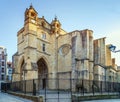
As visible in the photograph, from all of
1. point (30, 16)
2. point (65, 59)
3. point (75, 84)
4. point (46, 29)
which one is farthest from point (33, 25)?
point (75, 84)

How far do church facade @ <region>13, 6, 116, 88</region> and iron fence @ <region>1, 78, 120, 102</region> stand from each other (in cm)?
244

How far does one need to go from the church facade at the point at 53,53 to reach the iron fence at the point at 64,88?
2.44 meters

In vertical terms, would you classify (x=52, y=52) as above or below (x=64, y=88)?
above

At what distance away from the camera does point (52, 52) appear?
145ft

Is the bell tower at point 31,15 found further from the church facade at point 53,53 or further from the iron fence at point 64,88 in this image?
the iron fence at point 64,88

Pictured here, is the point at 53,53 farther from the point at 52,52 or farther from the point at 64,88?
the point at 64,88

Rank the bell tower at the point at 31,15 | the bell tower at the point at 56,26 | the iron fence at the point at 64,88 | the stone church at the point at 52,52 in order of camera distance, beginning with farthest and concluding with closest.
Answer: the bell tower at the point at 56,26
the bell tower at the point at 31,15
the stone church at the point at 52,52
the iron fence at the point at 64,88

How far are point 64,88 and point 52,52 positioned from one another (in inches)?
345

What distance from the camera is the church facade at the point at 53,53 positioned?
37406 millimetres

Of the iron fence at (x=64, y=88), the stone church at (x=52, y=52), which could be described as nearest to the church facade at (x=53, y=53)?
the stone church at (x=52, y=52)

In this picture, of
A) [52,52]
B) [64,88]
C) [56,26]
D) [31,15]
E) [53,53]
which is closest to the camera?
[64,88]

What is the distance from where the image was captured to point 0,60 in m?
66.9

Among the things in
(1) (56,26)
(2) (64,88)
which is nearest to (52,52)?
(1) (56,26)

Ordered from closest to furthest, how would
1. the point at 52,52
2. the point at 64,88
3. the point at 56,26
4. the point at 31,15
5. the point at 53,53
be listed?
the point at 64,88 → the point at 31,15 → the point at 53,53 → the point at 52,52 → the point at 56,26
